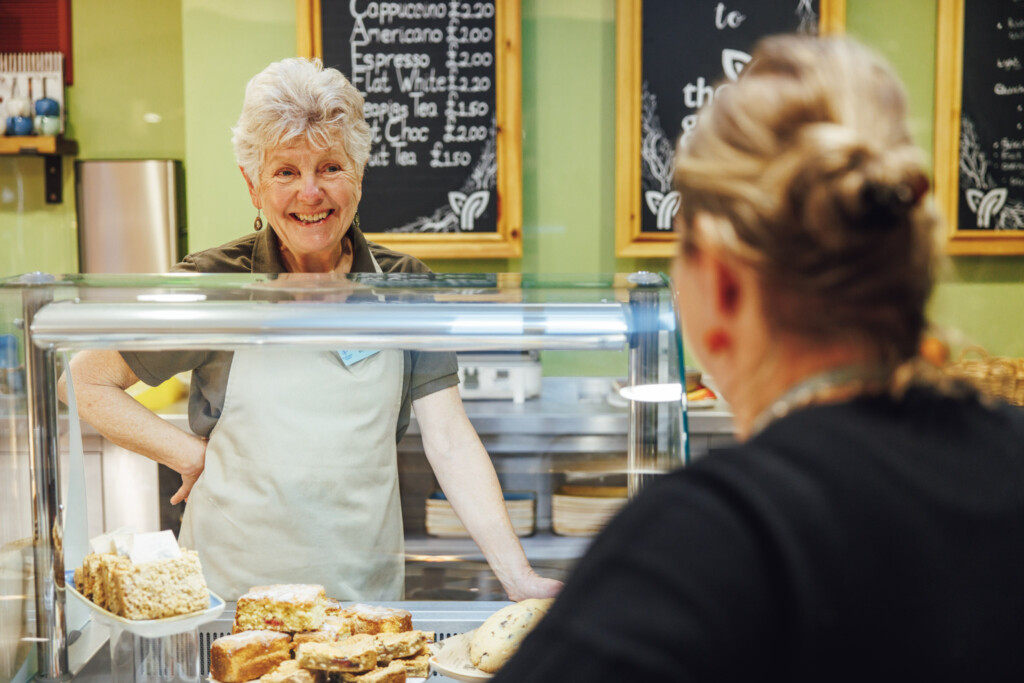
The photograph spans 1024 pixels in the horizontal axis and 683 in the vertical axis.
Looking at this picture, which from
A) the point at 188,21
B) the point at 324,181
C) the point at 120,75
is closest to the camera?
the point at 324,181

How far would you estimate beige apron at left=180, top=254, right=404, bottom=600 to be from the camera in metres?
1.38

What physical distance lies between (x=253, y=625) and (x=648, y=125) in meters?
2.47

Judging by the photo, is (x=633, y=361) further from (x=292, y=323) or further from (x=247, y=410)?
(x=247, y=410)

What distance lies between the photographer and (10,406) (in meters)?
1.22

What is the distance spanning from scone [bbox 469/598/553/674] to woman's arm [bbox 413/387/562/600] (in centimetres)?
7

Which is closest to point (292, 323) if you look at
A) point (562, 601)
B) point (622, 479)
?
point (622, 479)

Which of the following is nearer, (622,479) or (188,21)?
(622,479)

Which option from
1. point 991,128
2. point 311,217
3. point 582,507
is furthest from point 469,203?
point 582,507

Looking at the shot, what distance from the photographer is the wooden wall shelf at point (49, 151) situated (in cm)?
350

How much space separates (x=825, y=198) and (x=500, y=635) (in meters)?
0.83

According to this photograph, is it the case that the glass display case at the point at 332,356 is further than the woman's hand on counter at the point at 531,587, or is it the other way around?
the woman's hand on counter at the point at 531,587

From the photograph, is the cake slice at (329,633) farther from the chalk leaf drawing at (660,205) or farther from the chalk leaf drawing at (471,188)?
the chalk leaf drawing at (660,205)

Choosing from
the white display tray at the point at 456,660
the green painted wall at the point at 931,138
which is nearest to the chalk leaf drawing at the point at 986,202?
the green painted wall at the point at 931,138

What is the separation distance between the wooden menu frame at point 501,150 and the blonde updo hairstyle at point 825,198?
2.73m
